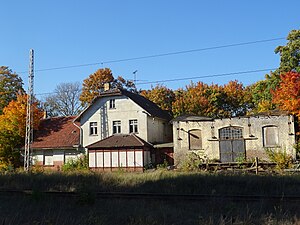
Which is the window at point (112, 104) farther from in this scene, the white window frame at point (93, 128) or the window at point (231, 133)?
the window at point (231, 133)

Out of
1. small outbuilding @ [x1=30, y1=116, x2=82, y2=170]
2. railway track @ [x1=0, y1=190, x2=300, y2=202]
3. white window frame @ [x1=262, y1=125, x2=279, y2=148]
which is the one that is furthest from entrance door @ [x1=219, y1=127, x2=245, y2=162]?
railway track @ [x1=0, y1=190, x2=300, y2=202]

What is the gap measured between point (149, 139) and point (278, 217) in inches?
978

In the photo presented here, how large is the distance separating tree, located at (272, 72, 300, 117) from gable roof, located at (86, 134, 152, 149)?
1244 cm

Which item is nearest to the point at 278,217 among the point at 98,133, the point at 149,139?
the point at 149,139

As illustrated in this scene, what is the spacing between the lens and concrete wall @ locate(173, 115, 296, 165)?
1112 inches

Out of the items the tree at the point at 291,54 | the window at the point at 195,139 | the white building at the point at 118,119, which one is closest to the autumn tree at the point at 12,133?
the white building at the point at 118,119

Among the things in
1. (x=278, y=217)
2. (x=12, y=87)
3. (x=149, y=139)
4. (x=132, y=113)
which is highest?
(x=12, y=87)

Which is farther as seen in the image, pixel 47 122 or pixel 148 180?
pixel 47 122

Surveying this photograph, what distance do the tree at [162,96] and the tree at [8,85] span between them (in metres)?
18.3

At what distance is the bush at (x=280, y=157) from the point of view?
88.4 feet

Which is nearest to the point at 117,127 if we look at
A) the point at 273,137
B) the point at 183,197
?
the point at 273,137

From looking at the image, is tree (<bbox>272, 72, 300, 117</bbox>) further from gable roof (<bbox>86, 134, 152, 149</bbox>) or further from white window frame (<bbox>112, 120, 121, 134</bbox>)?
white window frame (<bbox>112, 120, 121, 134</bbox>)

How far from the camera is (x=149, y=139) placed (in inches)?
1321

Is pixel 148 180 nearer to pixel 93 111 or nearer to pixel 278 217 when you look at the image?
pixel 278 217
